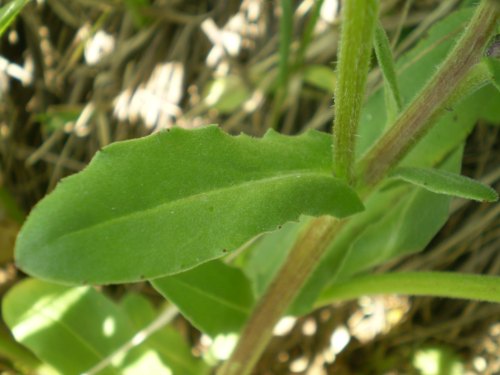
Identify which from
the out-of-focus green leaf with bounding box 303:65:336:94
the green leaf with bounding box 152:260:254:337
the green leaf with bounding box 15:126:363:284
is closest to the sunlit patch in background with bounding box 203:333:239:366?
the green leaf with bounding box 152:260:254:337

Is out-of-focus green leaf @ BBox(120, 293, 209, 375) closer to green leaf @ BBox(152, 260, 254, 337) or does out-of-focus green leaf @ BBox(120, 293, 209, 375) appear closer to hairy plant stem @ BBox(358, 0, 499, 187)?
green leaf @ BBox(152, 260, 254, 337)

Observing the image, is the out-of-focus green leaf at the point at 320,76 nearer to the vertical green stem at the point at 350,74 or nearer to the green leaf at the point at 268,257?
the green leaf at the point at 268,257

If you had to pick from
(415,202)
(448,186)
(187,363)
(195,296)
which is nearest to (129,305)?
(187,363)

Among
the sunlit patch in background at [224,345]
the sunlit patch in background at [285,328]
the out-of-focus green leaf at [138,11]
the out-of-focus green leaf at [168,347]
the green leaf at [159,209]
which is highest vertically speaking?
the out-of-focus green leaf at [138,11]

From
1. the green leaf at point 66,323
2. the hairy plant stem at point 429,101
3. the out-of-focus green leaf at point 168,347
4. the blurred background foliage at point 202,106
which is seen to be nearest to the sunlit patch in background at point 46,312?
the green leaf at point 66,323

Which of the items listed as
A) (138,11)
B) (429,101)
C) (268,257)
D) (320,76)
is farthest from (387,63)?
(138,11)

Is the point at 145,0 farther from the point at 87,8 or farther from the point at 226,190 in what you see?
the point at 226,190
